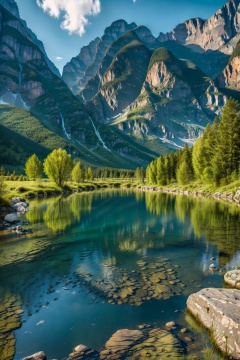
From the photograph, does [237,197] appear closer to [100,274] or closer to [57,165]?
[100,274]

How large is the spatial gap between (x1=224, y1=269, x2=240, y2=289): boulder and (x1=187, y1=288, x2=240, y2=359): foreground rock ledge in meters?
3.15

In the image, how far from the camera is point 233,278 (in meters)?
18.0

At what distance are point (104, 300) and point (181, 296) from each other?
4.80m

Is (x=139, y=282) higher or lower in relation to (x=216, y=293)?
lower

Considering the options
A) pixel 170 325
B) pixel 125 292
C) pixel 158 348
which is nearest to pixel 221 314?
pixel 170 325

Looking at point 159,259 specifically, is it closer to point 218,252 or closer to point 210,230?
point 218,252

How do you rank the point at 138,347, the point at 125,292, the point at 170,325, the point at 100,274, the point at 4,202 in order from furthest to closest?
the point at 4,202, the point at 100,274, the point at 125,292, the point at 170,325, the point at 138,347

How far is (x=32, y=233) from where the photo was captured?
36000mm

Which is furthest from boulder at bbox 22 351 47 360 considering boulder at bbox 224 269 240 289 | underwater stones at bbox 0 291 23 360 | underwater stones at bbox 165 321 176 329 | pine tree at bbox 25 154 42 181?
pine tree at bbox 25 154 42 181

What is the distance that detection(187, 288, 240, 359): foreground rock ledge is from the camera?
36.7 ft

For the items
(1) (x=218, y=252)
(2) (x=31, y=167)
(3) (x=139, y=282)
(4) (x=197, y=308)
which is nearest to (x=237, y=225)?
(1) (x=218, y=252)

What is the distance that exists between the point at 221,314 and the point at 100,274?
1092cm

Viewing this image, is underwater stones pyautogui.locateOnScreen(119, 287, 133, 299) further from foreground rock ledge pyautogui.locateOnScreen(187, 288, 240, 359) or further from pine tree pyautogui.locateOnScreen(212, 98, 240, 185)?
pine tree pyautogui.locateOnScreen(212, 98, 240, 185)

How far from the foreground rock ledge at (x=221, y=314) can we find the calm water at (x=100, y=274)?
70cm
